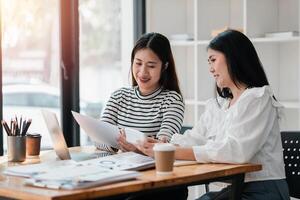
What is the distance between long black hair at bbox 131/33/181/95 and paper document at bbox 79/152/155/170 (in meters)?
0.67

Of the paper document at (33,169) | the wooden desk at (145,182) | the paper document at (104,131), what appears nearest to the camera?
the wooden desk at (145,182)

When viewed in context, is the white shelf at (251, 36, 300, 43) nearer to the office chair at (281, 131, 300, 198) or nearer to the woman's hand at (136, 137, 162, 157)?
the office chair at (281, 131, 300, 198)

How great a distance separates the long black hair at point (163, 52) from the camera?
2.76 meters

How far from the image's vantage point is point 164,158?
6.51ft

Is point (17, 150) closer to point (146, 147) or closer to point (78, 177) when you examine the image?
point (146, 147)

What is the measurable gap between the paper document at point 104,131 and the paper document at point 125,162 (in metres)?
0.12

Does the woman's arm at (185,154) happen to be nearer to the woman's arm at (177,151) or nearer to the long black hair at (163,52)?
the woman's arm at (177,151)

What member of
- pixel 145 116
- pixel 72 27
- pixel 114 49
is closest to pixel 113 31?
pixel 114 49

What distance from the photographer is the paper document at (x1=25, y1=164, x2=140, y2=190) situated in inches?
68.5

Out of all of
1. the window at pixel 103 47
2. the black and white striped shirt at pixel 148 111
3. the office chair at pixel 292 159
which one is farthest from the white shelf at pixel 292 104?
the window at pixel 103 47

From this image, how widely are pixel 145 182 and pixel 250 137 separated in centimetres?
57

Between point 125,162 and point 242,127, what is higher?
point 242,127

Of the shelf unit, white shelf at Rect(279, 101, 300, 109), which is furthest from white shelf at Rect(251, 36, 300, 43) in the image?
white shelf at Rect(279, 101, 300, 109)

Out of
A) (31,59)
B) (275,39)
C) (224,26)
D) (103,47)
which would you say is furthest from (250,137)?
(103,47)
